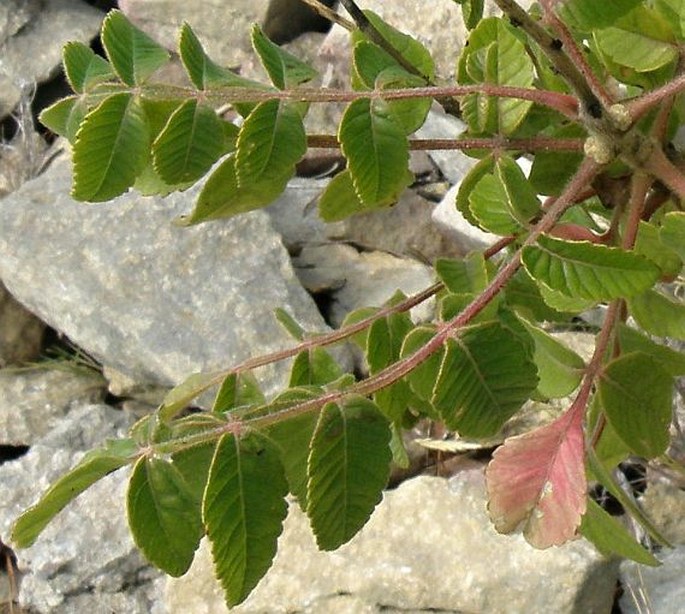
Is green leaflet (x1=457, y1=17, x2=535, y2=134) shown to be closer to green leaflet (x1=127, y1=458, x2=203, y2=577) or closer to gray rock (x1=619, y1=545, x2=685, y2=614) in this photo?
green leaflet (x1=127, y1=458, x2=203, y2=577)

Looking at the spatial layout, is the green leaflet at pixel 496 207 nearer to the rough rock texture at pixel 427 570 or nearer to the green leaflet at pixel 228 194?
the green leaflet at pixel 228 194

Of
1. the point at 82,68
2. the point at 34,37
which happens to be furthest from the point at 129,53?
the point at 34,37

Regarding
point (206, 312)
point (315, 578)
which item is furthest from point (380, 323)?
point (206, 312)

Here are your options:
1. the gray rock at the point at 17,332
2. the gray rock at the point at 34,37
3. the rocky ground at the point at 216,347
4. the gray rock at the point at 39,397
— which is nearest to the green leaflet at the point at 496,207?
the rocky ground at the point at 216,347

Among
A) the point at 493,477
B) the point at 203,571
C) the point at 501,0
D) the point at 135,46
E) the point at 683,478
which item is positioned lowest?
the point at 203,571

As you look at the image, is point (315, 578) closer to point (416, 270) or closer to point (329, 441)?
point (416, 270)

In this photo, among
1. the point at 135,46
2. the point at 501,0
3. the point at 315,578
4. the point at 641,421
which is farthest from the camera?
the point at 315,578

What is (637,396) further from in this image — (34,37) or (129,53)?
(34,37)
